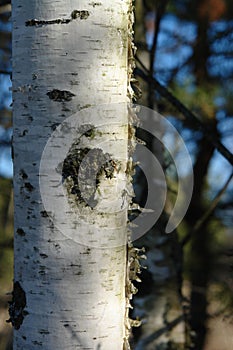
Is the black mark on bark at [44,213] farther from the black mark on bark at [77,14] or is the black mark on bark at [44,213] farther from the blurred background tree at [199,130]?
the blurred background tree at [199,130]

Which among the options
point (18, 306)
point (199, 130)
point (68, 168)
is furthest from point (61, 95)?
point (199, 130)

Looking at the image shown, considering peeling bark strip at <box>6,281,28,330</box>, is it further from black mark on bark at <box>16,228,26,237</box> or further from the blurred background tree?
the blurred background tree

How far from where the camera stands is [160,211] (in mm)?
2012

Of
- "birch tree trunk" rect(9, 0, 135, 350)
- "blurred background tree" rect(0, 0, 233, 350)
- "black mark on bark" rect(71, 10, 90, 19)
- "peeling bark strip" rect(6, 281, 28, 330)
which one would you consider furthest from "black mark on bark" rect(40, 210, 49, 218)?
"blurred background tree" rect(0, 0, 233, 350)

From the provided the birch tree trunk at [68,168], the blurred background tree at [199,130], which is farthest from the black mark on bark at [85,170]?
the blurred background tree at [199,130]

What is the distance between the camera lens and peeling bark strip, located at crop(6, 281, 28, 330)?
0.88m

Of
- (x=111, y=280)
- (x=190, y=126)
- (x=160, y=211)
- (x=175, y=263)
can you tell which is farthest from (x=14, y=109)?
(x=190, y=126)

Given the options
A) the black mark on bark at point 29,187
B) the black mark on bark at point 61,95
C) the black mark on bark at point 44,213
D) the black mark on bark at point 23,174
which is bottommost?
the black mark on bark at point 44,213

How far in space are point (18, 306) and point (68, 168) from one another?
0.79 ft

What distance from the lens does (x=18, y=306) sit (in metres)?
0.89

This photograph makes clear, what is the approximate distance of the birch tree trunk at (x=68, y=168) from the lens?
84 cm

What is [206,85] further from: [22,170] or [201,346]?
[22,170]

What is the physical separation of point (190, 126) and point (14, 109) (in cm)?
190

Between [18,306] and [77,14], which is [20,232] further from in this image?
[77,14]
